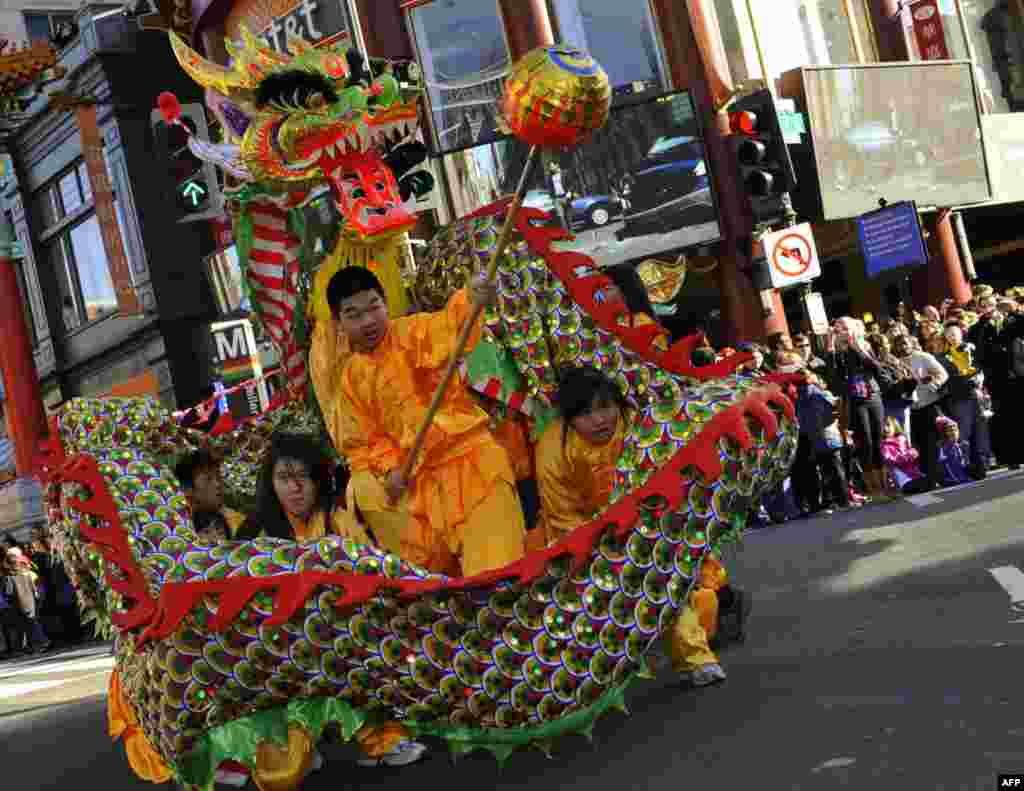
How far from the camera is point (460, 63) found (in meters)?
21.2

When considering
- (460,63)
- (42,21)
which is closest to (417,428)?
(460,63)

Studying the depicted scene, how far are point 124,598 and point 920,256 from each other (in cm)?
1468

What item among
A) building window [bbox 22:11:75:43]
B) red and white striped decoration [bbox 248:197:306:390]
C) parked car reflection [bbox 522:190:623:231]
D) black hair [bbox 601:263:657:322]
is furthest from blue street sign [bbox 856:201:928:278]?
building window [bbox 22:11:75:43]

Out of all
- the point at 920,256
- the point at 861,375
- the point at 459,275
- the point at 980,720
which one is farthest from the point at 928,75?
the point at 980,720

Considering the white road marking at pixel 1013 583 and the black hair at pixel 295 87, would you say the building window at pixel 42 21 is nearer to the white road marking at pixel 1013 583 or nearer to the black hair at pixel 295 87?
the black hair at pixel 295 87

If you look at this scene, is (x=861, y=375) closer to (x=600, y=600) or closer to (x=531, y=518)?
(x=531, y=518)

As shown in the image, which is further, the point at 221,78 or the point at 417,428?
the point at 221,78

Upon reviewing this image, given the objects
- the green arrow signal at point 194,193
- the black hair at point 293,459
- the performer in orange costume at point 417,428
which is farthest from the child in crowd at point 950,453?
the green arrow signal at point 194,193

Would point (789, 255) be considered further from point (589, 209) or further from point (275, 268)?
point (275, 268)

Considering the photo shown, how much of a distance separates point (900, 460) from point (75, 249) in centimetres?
2112

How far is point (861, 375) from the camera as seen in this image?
1141 centimetres

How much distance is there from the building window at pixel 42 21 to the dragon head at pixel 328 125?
1140 inches

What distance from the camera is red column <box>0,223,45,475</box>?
26.2 metres

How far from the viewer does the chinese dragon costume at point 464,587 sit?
4441 millimetres
